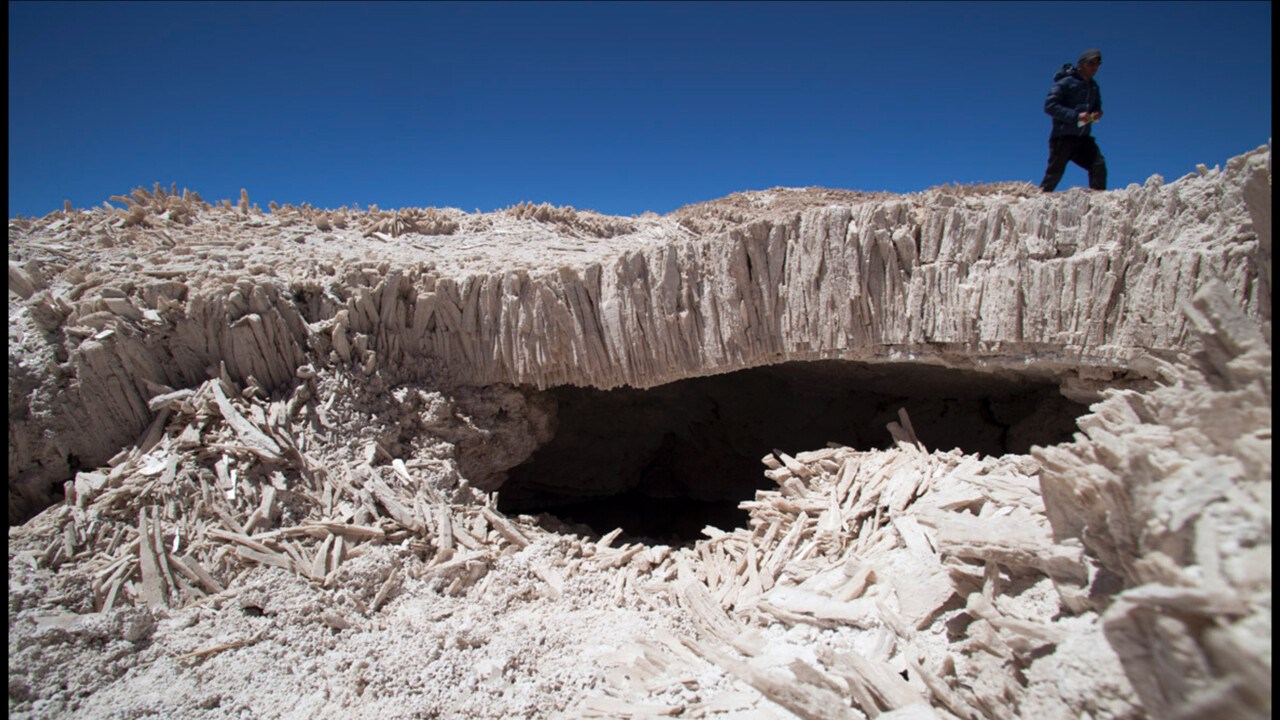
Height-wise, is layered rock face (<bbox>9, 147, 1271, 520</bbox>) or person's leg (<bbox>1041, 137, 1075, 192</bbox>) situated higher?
person's leg (<bbox>1041, 137, 1075, 192</bbox>)

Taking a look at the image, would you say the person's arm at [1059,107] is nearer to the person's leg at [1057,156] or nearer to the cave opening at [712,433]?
the person's leg at [1057,156]

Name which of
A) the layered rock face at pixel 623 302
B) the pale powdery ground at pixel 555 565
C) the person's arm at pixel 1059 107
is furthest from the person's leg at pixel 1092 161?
the pale powdery ground at pixel 555 565

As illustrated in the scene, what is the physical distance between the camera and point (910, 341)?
4.31m

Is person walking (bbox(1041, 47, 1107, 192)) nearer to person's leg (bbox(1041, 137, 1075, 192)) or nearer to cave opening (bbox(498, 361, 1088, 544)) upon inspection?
person's leg (bbox(1041, 137, 1075, 192))

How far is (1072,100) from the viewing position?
5457mm

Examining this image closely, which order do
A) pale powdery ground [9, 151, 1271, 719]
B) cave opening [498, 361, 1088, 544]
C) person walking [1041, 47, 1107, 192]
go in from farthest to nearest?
cave opening [498, 361, 1088, 544] → person walking [1041, 47, 1107, 192] → pale powdery ground [9, 151, 1271, 719]

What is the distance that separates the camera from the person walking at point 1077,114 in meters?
5.39

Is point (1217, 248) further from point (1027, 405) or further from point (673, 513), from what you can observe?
point (673, 513)

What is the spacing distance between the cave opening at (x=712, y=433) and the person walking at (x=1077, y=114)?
2.24 meters

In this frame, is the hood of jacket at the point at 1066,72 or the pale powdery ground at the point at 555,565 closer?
the pale powdery ground at the point at 555,565

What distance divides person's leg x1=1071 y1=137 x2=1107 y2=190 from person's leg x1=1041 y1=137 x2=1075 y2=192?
0.10 meters

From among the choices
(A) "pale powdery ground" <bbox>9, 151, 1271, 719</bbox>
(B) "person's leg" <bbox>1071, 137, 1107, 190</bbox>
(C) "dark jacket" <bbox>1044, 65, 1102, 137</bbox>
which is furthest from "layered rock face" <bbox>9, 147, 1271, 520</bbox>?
(B) "person's leg" <bbox>1071, 137, 1107, 190</bbox>

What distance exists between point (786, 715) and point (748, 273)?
3.10 m

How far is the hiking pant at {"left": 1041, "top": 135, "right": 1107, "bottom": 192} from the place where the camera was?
5.59 meters
